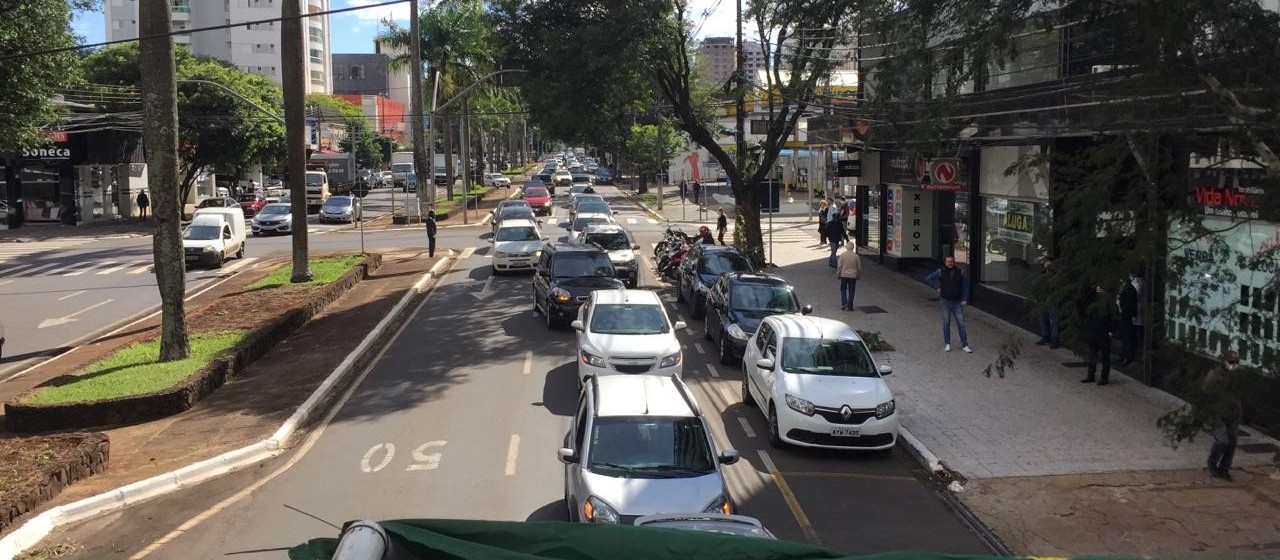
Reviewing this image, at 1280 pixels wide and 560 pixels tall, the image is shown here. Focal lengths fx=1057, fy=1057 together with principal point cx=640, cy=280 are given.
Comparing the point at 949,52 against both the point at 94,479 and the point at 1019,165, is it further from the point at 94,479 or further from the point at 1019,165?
the point at 94,479

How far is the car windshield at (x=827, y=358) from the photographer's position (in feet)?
46.5

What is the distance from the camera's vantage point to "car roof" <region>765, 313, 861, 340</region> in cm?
1490

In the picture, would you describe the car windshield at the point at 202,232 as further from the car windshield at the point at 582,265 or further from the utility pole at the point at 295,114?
the car windshield at the point at 582,265

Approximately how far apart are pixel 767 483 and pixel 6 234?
46.3 meters

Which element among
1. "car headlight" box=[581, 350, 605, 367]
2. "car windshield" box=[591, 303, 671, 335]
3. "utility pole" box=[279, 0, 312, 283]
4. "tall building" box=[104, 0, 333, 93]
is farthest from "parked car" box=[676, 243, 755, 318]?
"tall building" box=[104, 0, 333, 93]

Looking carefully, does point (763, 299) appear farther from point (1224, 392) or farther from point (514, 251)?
point (514, 251)

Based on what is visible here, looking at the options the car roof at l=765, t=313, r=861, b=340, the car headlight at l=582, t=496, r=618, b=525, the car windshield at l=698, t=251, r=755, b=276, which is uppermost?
the car windshield at l=698, t=251, r=755, b=276

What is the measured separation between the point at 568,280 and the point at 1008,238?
376 inches

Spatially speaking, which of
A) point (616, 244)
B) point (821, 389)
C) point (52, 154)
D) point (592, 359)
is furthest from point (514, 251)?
point (52, 154)

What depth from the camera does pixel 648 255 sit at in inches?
1516

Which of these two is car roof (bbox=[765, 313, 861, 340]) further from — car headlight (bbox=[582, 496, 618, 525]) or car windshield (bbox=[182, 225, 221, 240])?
car windshield (bbox=[182, 225, 221, 240])

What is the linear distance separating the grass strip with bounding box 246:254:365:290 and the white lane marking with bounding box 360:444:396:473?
15.5 metres

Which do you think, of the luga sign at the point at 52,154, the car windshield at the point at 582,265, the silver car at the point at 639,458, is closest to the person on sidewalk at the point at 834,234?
the car windshield at the point at 582,265

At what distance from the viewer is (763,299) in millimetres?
19703
